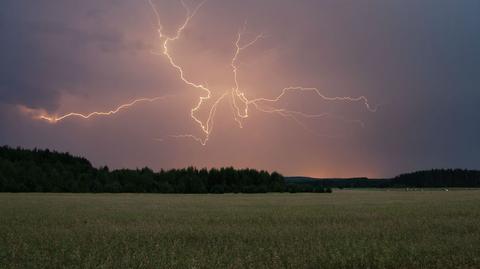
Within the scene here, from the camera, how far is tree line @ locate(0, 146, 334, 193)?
305ft

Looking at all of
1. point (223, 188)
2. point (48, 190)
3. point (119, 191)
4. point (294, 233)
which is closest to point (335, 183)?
point (223, 188)

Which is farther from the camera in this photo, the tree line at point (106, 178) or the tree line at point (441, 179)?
the tree line at point (441, 179)

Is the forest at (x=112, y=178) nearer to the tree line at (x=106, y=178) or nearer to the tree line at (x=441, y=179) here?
the tree line at (x=106, y=178)

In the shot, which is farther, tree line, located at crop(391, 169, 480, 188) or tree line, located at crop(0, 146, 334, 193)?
tree line, located at crop(391, 169, 480, 188)

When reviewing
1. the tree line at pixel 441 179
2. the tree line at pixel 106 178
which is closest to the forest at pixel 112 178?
the tree line at pixel 106 178

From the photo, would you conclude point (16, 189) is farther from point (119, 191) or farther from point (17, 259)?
point (17, 259)

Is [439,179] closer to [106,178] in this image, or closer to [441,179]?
[441,179]

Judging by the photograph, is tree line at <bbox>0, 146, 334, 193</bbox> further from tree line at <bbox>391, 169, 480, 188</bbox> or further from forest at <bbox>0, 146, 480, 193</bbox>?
tree line at <bbox>391, 169, 480, 188</bbox>

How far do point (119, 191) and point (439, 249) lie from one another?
310ft

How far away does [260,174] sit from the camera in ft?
395

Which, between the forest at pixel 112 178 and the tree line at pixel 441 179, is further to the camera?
the tree line at pixel 441 179

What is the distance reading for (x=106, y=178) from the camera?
105062 millimetres

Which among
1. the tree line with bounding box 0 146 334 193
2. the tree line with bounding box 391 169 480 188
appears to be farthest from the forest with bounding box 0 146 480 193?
the tree line with bounding box 391 169 480 188

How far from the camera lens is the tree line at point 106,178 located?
92812mm
